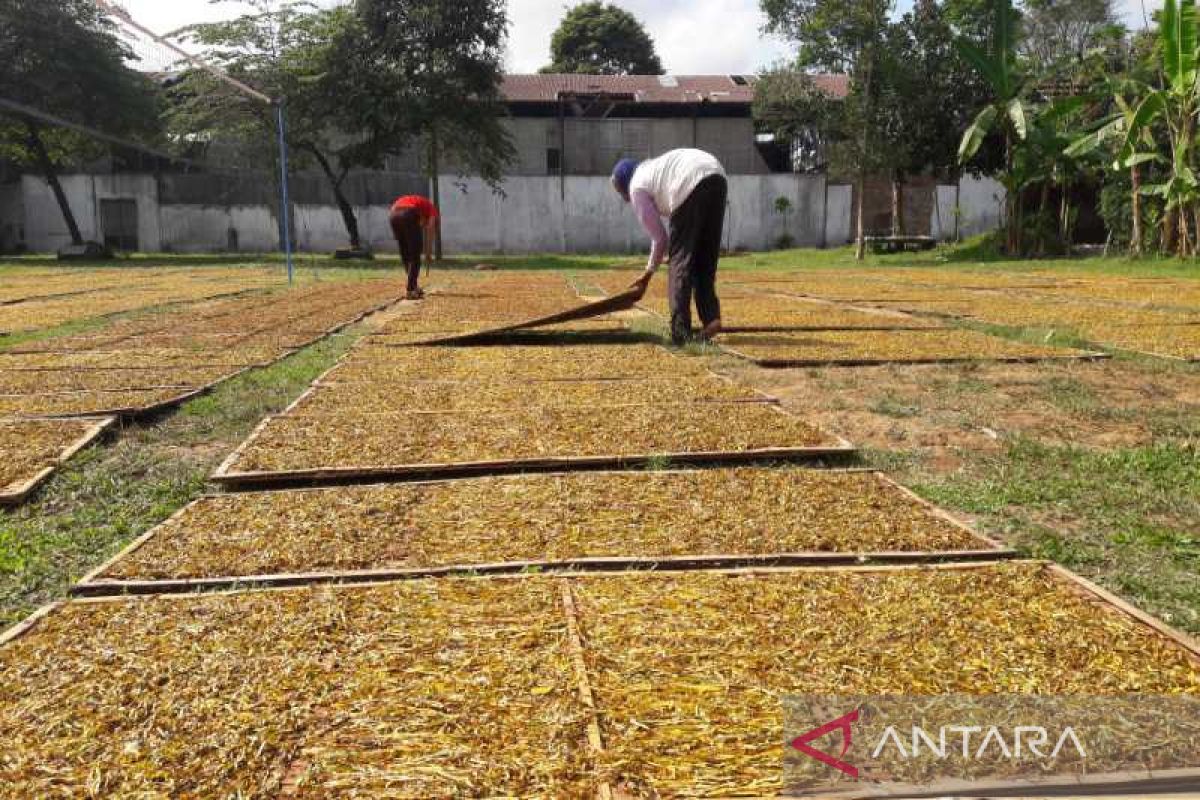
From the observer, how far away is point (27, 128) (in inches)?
936

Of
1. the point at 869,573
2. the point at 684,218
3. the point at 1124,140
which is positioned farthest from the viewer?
the point at 1124,140

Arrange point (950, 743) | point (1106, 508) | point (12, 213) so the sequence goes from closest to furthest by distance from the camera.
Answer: point (950, 743), point (1106, 508), point (12, 213)

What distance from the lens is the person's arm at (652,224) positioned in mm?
5875

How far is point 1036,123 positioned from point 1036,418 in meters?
15.6

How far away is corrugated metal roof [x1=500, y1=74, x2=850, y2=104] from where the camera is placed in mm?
28406

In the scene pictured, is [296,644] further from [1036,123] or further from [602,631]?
[1036,123]

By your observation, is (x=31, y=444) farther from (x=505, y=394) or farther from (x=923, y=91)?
(x=923, y=91)

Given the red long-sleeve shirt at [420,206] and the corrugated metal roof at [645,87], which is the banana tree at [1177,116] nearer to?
the red long-sleeve shirt at [420,206]

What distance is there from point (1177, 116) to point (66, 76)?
24432 mm

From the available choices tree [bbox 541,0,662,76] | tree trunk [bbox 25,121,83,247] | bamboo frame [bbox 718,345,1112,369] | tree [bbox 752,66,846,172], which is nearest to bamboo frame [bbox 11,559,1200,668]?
bamboo frame [bbox 718,345,1112,369]

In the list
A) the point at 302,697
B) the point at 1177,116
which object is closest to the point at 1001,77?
the point at 1177,116

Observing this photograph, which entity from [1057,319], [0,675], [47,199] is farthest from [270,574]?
[47,199]

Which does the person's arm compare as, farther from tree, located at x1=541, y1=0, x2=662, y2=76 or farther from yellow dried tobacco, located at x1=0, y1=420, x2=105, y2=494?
tree, located at x1=541, y1=0, x2=662, y2=76

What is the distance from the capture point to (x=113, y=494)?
2.87 meters
